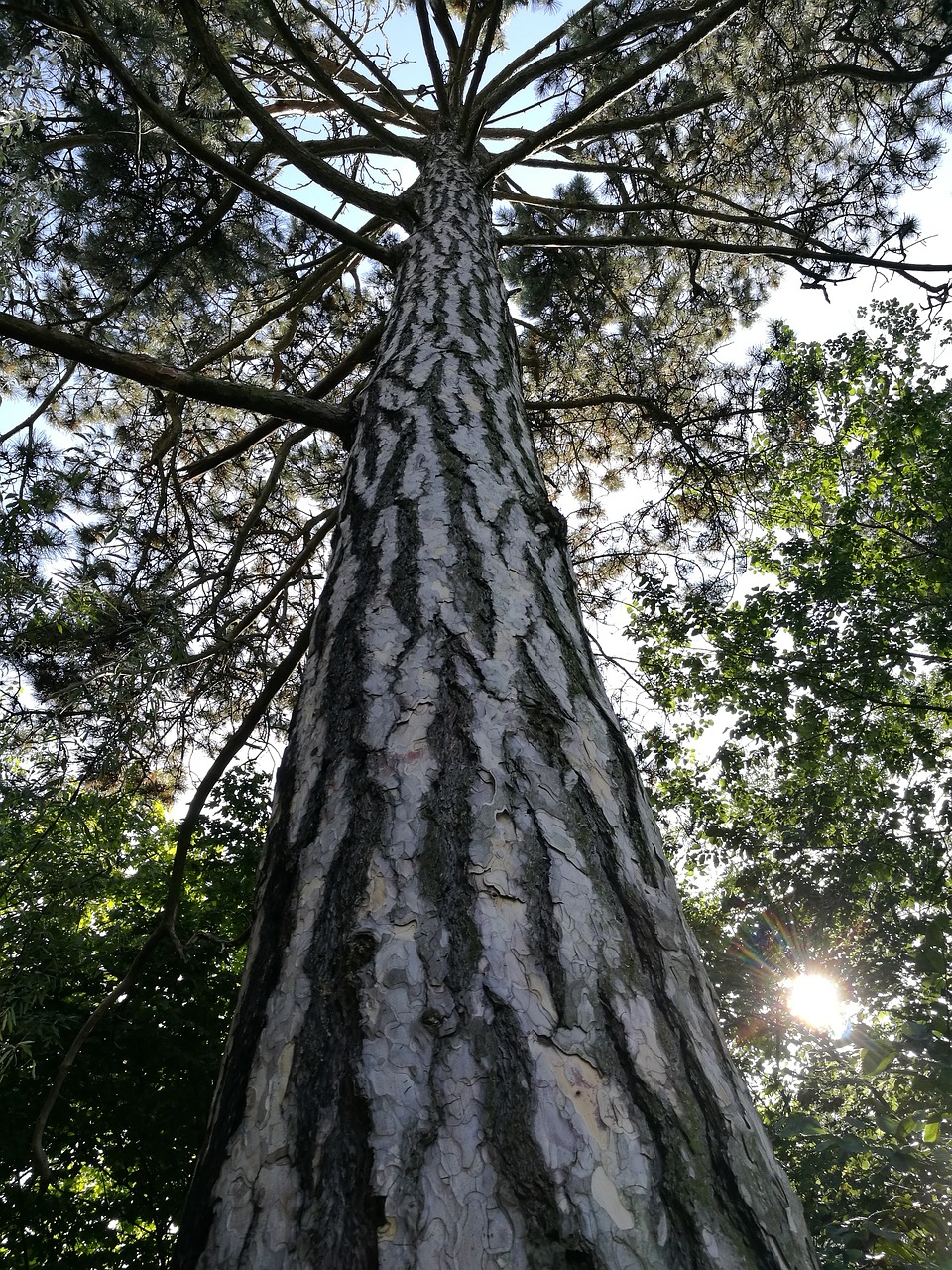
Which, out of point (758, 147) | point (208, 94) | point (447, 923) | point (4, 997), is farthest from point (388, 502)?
point (758, 147)

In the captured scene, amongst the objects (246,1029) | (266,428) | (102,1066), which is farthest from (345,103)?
(102,1066)

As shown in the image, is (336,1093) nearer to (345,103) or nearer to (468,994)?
(468,994)

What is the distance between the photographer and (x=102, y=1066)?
158 inches

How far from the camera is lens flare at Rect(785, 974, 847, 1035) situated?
7.03 metres

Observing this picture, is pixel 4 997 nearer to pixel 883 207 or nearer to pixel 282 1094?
pixel 282 1094

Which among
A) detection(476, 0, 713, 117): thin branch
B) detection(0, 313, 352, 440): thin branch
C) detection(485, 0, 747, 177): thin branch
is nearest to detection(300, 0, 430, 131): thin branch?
detection(476, 0, 713, 117): thin branch

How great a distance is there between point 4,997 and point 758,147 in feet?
21.2

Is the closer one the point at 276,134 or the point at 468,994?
the point at 468,994

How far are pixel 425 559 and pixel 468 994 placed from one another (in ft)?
2.45

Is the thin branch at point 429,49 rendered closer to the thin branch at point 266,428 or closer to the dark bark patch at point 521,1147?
the thin branch at point 266,428

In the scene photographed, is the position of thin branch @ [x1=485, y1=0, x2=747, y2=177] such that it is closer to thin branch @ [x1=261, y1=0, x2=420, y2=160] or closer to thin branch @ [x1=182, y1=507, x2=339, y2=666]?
thin branch @ [x1=261, y1=0, x2=420, y2=160]

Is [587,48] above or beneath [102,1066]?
above

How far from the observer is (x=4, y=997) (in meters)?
2.51

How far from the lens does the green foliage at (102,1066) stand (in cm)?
332
